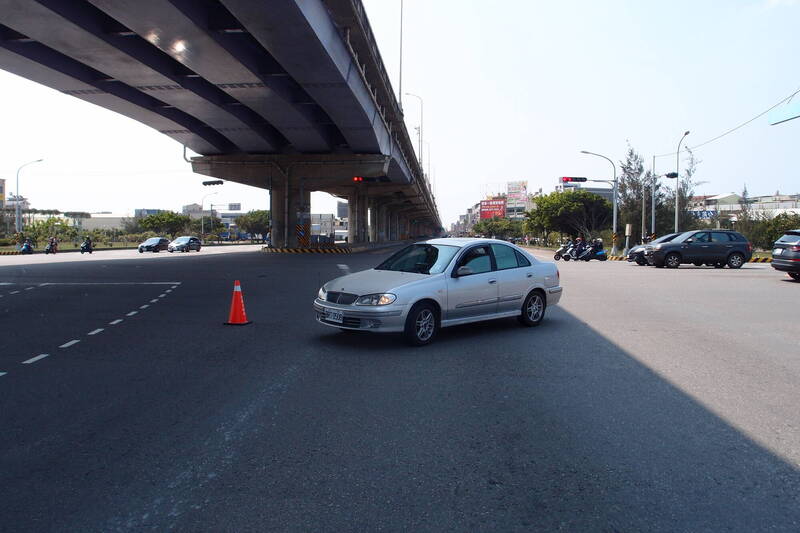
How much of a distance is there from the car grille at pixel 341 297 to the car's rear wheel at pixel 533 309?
10.3ft

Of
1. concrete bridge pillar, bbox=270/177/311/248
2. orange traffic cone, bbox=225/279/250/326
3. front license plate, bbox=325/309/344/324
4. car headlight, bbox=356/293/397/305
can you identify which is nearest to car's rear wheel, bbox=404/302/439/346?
car headlight, bbox=356/293/397/305

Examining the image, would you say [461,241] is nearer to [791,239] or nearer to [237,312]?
[237,312]

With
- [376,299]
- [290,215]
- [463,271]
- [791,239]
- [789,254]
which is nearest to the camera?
[376,299]

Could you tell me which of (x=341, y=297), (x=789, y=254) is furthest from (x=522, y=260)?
(x=789, y=254)

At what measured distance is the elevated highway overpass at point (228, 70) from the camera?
16250mm

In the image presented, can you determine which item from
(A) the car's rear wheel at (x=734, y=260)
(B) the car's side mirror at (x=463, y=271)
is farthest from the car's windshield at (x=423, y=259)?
(A) the car's rear wheel at (x=734, y=260)

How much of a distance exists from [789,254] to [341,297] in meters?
16.5

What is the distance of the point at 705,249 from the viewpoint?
27438 mm

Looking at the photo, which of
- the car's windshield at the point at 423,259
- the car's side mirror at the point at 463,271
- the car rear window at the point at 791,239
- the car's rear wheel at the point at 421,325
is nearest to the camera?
the car's rear wheel at the point at 421,325

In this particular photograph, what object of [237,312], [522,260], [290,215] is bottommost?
[237,312]

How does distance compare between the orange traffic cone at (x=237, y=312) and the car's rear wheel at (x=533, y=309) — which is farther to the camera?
the orange traffic cone at (x=237, y=312)

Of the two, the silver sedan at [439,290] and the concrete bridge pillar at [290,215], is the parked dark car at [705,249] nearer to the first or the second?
the silver sedan at [439,290]

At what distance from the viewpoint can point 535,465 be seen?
13.8 feet

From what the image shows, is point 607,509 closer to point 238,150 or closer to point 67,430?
point 67,430
